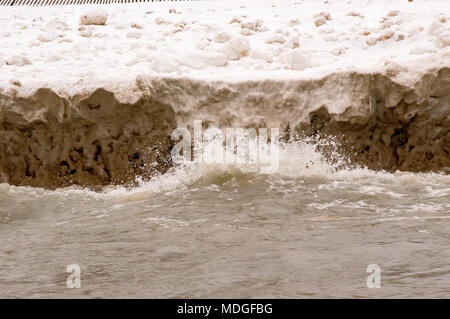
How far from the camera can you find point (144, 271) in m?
3.48

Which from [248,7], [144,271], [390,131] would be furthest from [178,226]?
[248,7]

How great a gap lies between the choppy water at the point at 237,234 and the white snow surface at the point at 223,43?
0.99 meters

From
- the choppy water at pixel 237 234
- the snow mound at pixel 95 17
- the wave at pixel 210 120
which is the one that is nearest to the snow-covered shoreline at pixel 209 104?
the wave at pixel 210 120

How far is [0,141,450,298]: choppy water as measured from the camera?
10.5ft

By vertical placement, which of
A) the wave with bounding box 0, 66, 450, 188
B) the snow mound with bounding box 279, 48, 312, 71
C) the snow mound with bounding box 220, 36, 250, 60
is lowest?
the wave with bounding box 0, 66, 450, 188

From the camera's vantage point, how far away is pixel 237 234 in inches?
164

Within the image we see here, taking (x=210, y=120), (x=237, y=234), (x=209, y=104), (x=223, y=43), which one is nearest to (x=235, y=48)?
(x=223, y=43)

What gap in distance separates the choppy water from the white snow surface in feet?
3.25

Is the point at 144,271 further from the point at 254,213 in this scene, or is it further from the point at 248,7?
the point at 248,7

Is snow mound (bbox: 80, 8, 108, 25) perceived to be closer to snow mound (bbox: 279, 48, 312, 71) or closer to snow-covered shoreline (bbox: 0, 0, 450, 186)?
snow-covered shoreline (bbox: 0, 0, 450, 186)

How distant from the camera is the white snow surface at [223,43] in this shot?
6125 millimetres

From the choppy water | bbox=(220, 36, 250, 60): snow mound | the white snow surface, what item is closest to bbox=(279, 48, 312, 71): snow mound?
the white snow surface

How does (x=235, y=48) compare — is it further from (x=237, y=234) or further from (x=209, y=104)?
(x=237, y=234)

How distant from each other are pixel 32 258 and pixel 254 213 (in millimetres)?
1579
